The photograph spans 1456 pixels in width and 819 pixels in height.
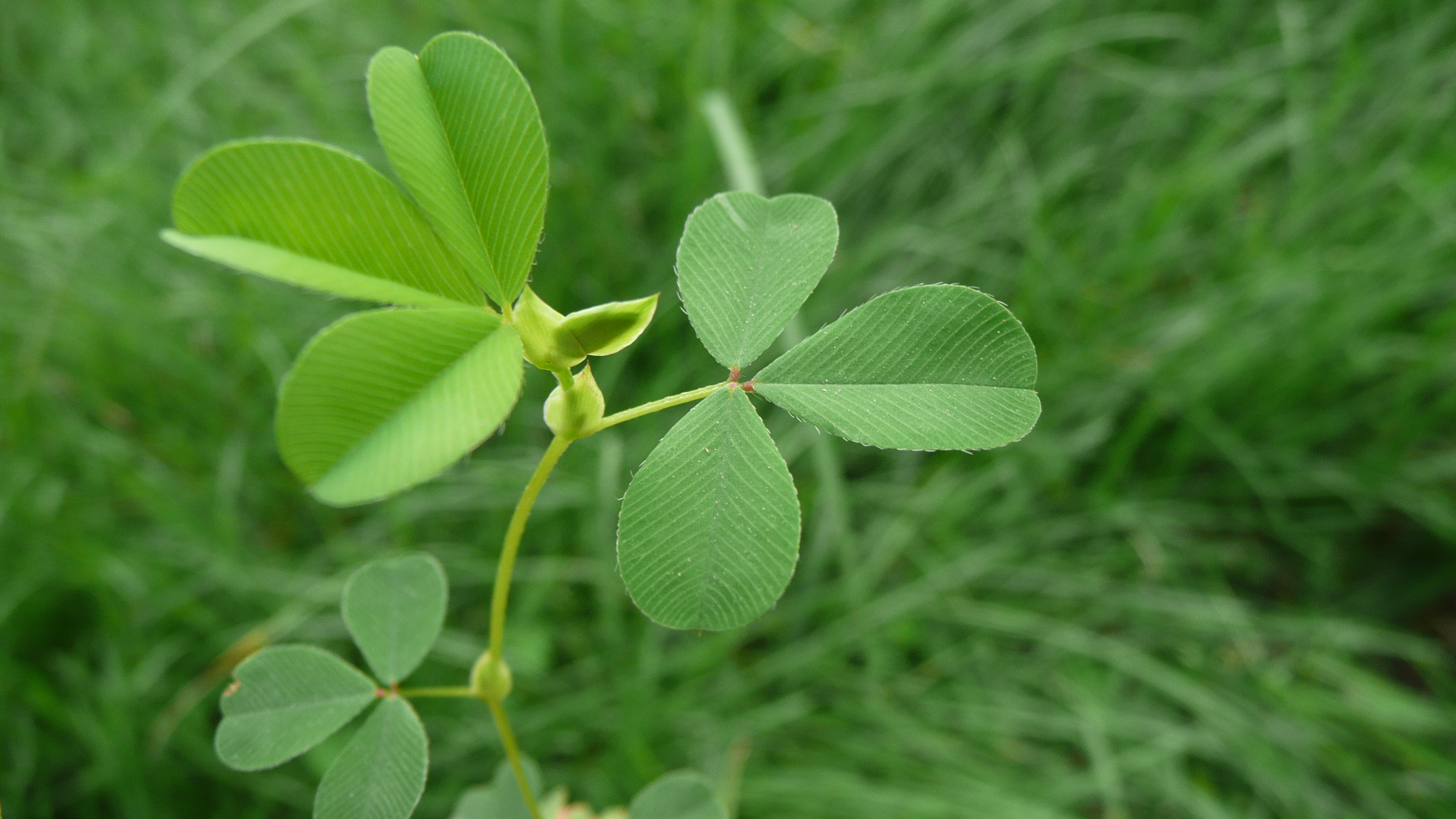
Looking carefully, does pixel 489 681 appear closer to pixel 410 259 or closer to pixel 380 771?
pixel 380 771

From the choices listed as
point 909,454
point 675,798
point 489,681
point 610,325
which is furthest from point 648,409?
point 909,454

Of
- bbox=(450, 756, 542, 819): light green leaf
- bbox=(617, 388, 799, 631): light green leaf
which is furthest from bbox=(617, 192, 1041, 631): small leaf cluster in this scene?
bbox=(450, 756, 542, 819): light green leaf

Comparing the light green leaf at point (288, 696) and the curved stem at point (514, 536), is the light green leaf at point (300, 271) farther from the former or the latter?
the light green leaf at point (288, 696)

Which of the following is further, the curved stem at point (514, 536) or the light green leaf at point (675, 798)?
the light green leaf at point (675, 798)

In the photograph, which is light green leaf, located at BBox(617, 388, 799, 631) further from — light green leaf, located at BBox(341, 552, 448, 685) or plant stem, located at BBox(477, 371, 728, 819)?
light green leaf, located at BBox(341, 552, 448, 685)

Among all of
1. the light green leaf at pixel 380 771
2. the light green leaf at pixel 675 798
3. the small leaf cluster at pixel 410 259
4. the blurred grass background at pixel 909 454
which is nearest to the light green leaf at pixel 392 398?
the small leaf cluster at pixel 410 259

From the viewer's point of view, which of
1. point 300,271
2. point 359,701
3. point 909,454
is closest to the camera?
point 300,271

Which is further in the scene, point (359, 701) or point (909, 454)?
point (909, 454)
